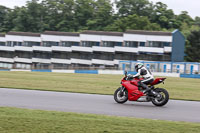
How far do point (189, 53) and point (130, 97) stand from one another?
70474 millimetres

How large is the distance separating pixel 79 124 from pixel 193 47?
75.8 metres

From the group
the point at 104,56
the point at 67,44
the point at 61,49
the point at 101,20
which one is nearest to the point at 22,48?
the point at 61,49

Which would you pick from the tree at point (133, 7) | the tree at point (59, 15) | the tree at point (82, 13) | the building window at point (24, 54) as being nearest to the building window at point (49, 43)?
the building window at point (24, 54)

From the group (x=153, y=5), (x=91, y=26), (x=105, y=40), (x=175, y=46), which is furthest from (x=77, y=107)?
(x=153, y=5)

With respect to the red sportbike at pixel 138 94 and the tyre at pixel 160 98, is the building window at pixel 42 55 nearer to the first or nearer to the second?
the red sportbike at pixel 138 94

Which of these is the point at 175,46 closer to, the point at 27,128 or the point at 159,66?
the point at 159,66

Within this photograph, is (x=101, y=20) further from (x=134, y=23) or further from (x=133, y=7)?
(x=133, y=7)

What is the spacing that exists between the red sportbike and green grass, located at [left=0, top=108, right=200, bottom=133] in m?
3.61

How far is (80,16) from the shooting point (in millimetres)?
114188

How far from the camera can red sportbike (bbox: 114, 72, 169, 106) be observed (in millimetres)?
13227

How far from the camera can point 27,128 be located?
8.20 meters

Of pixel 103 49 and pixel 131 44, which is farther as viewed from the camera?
pixel 103 49

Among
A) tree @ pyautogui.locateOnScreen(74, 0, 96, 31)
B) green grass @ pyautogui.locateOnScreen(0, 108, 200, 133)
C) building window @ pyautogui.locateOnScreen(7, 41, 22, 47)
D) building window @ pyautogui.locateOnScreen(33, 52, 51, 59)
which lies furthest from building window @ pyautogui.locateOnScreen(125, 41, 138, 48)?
green grass @ pyautogui.locateOnScreen(0, 108, 200, 133)

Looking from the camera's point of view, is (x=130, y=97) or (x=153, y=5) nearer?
(x=130, y=97)
